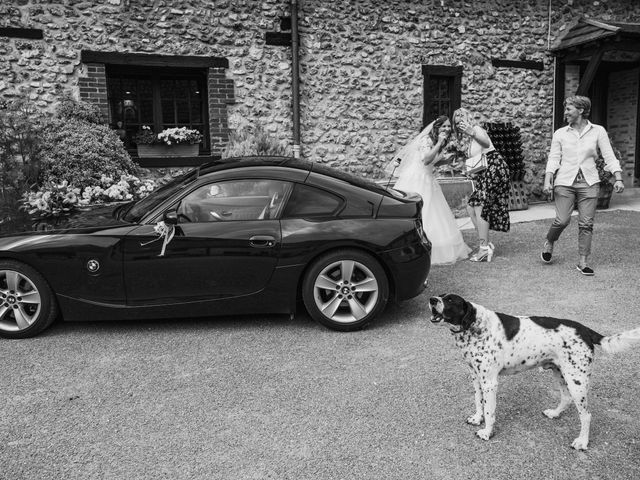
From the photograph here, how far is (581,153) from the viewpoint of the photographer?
Result: 630 cm

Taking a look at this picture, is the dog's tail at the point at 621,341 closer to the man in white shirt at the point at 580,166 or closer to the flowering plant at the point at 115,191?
the man in white shirt at the point at 580,166

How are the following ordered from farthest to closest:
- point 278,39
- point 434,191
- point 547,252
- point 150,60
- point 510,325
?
point 278,39 → point 150,60 → point 434,191 → point 547,252 → point 510,325

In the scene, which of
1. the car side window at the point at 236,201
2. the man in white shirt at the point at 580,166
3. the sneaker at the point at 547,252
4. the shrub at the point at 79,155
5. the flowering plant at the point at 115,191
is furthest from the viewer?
the shrub at the point at 79,155

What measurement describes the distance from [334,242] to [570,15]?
10473 mm

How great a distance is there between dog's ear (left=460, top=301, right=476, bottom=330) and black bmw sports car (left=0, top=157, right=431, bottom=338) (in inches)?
70.5

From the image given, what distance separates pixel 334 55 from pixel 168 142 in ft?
11.2

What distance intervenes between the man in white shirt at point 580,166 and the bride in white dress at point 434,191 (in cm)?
125

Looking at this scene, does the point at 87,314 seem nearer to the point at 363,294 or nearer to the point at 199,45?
the point at 363,294

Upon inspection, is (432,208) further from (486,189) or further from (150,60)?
(150,60)

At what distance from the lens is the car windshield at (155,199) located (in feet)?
15.8

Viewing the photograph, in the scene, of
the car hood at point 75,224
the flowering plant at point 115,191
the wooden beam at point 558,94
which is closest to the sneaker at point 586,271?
the car hood at point 75,224

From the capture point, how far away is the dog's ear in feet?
9.71

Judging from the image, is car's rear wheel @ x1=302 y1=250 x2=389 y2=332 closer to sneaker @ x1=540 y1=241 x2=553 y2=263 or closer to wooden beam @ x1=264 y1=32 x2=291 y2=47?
sneaker @ x1=540 y1=241 x2=553 y2=263

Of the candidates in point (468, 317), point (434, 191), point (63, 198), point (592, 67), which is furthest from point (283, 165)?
point (592, 67)
